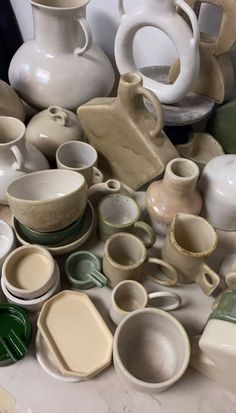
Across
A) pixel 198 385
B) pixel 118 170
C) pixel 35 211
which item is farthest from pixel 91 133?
pixel 198 385

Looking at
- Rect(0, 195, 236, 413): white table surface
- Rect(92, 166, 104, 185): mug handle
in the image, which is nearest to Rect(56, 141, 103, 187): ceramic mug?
Rect(92, 166, 104, 185): mug handle

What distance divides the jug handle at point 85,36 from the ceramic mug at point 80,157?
186 millimetres

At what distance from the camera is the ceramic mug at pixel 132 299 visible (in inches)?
22.0

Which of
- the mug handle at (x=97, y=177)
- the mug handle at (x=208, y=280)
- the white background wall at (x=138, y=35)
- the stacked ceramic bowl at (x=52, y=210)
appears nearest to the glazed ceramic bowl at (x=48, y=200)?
the stacked ceramic bowl at (x=52, y=210)

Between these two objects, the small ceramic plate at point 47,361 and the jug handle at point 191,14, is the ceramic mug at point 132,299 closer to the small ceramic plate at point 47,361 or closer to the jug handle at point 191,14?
the small ceramic plate at point 47,361

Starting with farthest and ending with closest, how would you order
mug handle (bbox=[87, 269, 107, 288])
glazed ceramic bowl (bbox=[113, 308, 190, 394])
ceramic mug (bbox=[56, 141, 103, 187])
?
1. ceramic mug (bbox=[56, 141, 103, 187])
2. mug handle (bbox=[87, 269, 107, 288])
3. glazed ceramic bowl (bbox=[113, 308, 190, 394])

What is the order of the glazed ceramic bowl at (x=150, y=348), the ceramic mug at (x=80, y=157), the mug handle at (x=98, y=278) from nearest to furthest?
the glazed ceramic bowl at (x=150, y=348) → the mug handle at (x=98, y=278) → the ceramic mug at (x=80, y=157)

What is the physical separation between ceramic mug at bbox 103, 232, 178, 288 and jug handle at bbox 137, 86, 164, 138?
0.19 metres

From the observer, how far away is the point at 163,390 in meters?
0.51

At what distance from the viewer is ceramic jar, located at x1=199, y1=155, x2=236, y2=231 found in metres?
0.65

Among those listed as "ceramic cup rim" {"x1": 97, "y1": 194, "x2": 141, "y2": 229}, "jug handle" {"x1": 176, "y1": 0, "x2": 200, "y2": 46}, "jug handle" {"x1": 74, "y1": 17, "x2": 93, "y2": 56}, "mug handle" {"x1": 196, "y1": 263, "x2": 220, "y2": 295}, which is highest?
"jug handle" {"x1": 176, "y1": 0, "x2": 200, "y2": 46}

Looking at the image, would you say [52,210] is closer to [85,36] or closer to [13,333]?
[13,333]

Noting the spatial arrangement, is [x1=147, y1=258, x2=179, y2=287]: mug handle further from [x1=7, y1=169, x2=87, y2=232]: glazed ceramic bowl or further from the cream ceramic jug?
the cream ceramic jug

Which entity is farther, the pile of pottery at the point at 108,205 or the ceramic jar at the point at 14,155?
the ceramic jar at the point at 14,155
